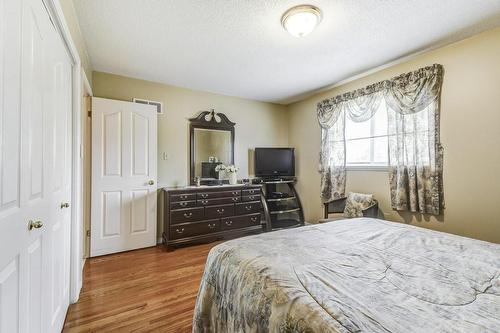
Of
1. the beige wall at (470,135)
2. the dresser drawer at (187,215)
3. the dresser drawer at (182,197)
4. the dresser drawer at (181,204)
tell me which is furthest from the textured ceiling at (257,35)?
the dresser drawer at (187,215)

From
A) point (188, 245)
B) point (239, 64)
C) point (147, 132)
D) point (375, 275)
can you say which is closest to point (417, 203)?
point (375, 275)

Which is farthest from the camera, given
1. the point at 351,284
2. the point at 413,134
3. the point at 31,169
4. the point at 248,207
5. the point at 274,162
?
the point at 274,162

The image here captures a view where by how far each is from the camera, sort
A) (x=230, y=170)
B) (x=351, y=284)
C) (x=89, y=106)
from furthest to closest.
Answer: (x=230, y=170)
(x=89, y=106)
(x=351, y=284)

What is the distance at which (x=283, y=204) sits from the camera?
4.40 meters

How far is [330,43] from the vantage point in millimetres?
2398

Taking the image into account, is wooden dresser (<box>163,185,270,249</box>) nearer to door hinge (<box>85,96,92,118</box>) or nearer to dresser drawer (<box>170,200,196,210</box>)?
dresser drawer (<box>170,200,196,210</box>)

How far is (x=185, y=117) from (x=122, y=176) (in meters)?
1.34

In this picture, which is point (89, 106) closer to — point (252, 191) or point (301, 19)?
point (252, 191)

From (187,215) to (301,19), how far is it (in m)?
2.71

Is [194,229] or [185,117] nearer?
[194,229]

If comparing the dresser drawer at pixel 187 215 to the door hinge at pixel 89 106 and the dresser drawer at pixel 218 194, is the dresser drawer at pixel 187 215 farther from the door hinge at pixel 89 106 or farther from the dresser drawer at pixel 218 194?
the door hinge at pixel 89 106

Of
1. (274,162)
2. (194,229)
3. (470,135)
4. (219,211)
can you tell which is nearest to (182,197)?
(194,229)

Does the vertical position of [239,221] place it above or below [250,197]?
below

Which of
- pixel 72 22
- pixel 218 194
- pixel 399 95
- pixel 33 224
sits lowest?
pixel 218 194
